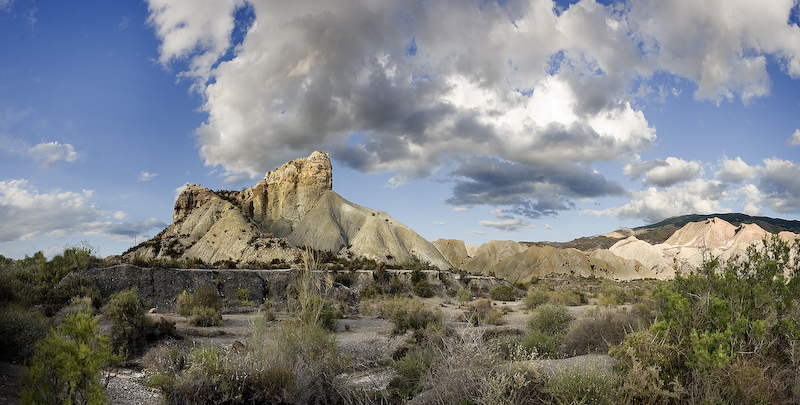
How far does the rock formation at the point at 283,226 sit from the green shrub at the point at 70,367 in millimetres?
39669

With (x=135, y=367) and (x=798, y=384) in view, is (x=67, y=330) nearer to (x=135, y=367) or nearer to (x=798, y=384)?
(x=135, y=367)

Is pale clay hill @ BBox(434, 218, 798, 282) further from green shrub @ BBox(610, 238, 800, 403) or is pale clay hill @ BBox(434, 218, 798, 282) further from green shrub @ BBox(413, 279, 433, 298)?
green shrub @ BBox(610, 238, 800, 403)

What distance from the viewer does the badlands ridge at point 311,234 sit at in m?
52.2

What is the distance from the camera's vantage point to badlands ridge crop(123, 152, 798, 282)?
52250 mm

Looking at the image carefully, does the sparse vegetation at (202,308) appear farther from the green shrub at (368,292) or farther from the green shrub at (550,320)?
the green shrub at (550,320)

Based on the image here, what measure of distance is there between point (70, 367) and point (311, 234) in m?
43.0

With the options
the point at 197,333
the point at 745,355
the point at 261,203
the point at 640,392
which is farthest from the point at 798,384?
the point at 261,203

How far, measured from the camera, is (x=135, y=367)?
10.4 metres

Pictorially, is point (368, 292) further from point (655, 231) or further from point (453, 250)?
point (655, 231)

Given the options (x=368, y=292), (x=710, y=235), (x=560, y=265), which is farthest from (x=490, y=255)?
(x=368, y=292)

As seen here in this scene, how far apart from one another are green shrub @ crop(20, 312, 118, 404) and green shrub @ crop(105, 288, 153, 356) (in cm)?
692

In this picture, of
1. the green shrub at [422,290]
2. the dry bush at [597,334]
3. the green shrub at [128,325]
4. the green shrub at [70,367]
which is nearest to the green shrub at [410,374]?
the dry bush at [597,334]

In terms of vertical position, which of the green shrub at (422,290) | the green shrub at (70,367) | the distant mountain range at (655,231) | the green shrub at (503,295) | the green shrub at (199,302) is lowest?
the green shrub at (503,295)

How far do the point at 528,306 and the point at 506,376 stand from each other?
20819mm
